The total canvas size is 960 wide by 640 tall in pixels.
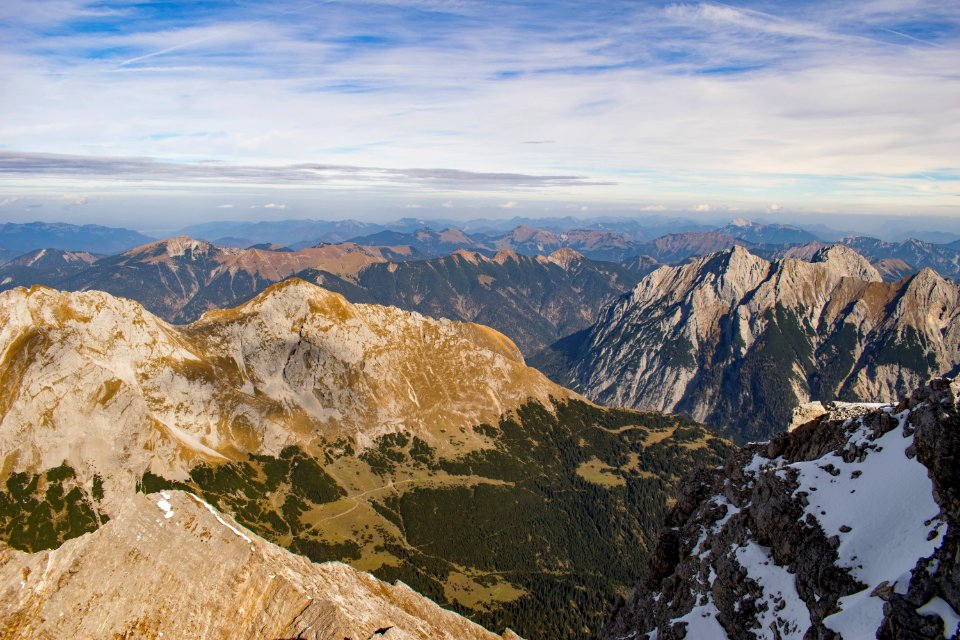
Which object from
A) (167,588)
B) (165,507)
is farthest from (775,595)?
(165,507)

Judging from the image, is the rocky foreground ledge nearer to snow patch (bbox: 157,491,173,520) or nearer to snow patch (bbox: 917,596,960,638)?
snow patch (bbox: 917,596,960,638)

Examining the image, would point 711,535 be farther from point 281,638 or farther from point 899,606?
point 281,638

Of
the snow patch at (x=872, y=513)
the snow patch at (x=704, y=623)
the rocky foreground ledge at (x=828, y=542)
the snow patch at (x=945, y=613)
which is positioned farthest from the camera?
the snow patch at (x=704, y=623)

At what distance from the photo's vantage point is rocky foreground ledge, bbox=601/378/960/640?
4744 cm

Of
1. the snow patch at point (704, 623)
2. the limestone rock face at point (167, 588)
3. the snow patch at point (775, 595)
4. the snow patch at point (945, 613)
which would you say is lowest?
the snow patch at point (704, 623)

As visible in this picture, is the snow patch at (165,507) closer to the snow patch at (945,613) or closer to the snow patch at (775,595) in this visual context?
the snow patch at (775,595)

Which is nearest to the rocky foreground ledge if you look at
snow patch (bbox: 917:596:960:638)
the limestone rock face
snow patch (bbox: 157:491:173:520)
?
snow patch (bbox: 917:596:960:638)

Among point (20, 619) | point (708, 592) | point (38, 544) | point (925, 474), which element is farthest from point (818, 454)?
point (38, 544)

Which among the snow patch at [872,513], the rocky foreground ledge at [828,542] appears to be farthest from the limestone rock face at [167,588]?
the snow patch at [872,513]

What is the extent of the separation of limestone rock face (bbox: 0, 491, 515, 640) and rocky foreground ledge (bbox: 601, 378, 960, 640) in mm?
43257

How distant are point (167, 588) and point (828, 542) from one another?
69.6m

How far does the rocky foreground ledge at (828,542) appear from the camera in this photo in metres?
47.4

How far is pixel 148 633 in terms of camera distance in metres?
45.2

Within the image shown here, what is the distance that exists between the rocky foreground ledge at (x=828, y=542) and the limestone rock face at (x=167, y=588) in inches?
1703
